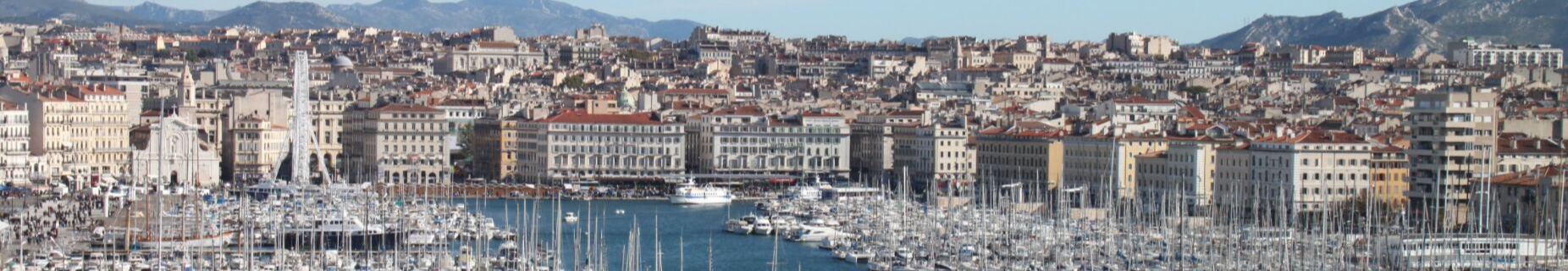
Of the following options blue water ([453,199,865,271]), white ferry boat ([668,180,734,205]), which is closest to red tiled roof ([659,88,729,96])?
white ferry boat ([668,180,734,205])

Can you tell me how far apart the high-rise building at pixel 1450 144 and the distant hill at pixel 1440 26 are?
105m

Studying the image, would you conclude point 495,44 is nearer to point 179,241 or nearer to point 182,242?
point 179,241

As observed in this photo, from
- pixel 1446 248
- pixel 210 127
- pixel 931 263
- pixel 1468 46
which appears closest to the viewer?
pixel 1446 248

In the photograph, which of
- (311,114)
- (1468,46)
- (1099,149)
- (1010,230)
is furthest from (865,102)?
(1468,46)

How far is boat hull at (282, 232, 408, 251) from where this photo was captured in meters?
38.5

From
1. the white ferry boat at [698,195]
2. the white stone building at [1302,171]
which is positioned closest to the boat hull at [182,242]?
the white stone building at [1302,171]

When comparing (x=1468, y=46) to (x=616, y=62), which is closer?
(x=616, y=62)

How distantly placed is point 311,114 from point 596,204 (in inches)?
448

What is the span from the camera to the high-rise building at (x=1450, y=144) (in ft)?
139

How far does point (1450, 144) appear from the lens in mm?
42406

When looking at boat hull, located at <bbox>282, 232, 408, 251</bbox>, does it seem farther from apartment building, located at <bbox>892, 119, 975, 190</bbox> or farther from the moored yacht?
apartment building, located at <bbox>892, 119, 975, 190</bbox>

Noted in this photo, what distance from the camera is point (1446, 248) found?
108 ft

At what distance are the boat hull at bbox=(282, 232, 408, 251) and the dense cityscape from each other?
3.8 inches

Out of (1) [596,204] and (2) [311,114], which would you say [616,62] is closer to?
(2) [311,114]
